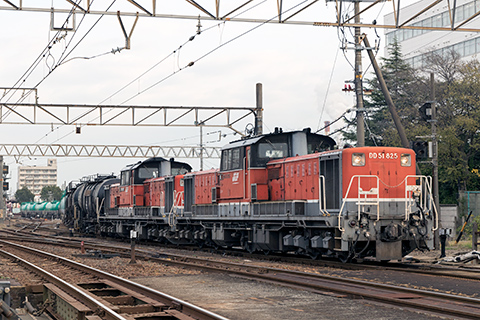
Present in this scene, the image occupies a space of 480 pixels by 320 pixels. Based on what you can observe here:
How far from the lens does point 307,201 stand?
59.1 feet

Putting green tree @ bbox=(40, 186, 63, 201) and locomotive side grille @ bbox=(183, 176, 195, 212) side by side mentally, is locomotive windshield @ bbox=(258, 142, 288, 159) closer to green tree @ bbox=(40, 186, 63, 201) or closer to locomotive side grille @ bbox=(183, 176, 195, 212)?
locomotive side grille @ bbox=(183, 176, 195, 212)

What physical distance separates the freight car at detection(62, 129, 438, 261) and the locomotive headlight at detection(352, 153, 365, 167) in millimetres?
27

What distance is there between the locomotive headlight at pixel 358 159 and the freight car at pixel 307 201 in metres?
0.03

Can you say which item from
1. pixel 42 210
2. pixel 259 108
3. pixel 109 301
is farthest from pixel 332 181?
pixel 42 210

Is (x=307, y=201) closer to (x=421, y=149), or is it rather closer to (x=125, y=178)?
(x=421, y=149)

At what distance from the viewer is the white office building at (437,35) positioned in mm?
63938

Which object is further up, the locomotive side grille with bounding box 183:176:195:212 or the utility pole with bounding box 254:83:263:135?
the utility pole with bounding box 254:83:263:135

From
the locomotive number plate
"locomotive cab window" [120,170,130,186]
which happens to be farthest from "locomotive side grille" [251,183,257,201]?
"locomotive cab window" [120,170,130,186]

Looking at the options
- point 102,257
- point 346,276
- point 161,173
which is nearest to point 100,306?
point 346,276

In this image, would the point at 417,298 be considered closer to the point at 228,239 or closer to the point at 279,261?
the point at 279,261

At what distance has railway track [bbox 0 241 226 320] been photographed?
364 inches

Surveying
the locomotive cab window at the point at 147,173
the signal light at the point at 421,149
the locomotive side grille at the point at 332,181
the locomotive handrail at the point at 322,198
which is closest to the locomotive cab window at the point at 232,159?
the locomotive handrail at the point at 322,198

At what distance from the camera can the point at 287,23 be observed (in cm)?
1683

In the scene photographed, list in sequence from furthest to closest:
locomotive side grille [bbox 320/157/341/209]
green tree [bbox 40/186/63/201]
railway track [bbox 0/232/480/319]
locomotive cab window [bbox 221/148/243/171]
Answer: green tree [bbox 40/186/63/201] → locomotive cab window [bbox 221/148/243/171] → locomotive side grille [bbox 320/157/341/209] → railway track [bbox 0/232/480/319]
